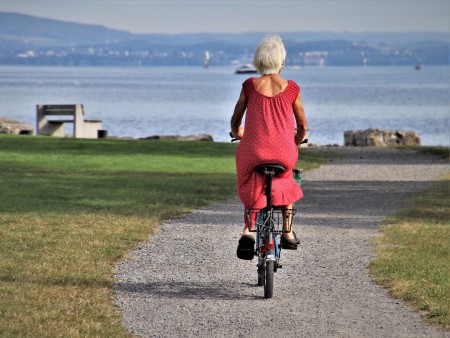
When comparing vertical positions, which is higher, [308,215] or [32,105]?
[308,215]

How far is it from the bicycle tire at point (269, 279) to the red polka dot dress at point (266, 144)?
44cm

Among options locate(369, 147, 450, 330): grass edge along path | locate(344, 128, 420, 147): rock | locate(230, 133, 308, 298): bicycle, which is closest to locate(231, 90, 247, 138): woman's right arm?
locate(230, 133, 308, 298): bicycle

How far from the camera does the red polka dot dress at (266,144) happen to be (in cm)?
808

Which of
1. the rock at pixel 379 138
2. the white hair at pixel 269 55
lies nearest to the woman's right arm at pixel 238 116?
the white hair at pixel 269 55

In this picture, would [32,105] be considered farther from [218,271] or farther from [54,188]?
[218,271]

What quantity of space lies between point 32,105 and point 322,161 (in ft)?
211

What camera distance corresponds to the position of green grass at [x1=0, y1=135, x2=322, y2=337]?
764 cm

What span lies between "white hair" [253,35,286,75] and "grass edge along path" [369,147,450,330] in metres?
1.97

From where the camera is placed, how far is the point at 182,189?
16.9 metres

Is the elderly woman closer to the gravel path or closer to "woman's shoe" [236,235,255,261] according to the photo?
"woman's shoe" [236,235,255,261]

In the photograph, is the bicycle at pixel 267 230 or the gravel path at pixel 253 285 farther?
the bicycle at pixel 267 230

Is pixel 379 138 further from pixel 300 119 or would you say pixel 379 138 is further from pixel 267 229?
pixel 267 229

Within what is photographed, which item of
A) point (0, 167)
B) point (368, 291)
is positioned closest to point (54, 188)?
point (0, 167)

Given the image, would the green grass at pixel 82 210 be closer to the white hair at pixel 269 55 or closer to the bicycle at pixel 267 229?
the bicycle at pixel 267 229
